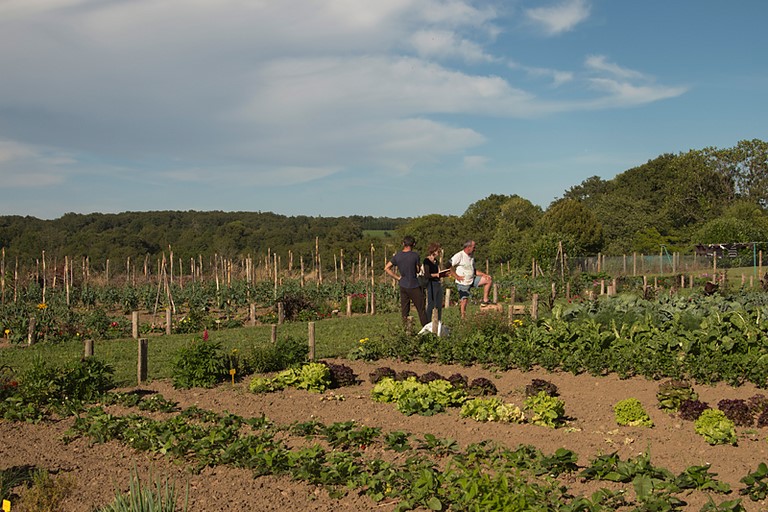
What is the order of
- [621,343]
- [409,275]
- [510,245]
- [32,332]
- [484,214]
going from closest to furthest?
1. [621,343]
2. [409,275]
3. [32,332]
4. [510,245]
5. [484,214]

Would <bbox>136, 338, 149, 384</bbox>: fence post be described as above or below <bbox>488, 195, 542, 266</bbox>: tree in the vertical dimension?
below

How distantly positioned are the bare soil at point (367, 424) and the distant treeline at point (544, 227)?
30.0 meters

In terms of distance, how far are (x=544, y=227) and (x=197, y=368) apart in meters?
41.2

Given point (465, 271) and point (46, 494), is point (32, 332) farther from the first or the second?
point (46, 494)

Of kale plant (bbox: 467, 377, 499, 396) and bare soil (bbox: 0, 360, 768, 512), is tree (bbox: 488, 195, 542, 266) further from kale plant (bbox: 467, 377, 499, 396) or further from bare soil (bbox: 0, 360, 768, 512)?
kale plant (bbox: 467, 377, 499, 396)

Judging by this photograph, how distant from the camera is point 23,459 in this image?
5656 millimetres

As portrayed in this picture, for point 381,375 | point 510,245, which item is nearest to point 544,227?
point 510,245

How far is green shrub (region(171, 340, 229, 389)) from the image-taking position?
8.32 m

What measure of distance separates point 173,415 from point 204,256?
4669 centimetres

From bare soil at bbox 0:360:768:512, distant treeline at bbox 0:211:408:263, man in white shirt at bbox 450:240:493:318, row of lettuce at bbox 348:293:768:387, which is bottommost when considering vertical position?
bare soil at bbox 0:360:768:512

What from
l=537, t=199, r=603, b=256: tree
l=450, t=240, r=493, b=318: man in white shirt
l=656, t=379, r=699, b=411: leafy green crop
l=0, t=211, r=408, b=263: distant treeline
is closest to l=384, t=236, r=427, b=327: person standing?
l=450, t=240, r=493, b=318: man in white shirt

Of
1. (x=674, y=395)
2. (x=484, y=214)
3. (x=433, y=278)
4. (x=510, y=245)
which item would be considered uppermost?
(x=484, y=214)

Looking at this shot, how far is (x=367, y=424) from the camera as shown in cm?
648

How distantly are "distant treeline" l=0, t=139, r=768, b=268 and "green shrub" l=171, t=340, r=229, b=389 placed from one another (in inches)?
1184
